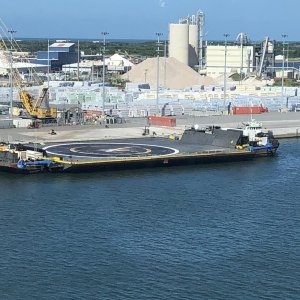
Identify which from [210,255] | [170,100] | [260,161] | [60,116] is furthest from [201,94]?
[210,255]

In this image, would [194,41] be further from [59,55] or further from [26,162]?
[26,162]

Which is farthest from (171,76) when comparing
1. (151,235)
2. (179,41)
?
(151,235)

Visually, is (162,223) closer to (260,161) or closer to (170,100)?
(260,161)

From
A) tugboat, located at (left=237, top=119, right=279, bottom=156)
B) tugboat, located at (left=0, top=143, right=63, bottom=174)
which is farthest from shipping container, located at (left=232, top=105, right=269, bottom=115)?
tugboat, located at (left=0, top=143, right=63, bottom=174)

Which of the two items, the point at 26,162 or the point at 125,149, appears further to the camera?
the point at 125,149

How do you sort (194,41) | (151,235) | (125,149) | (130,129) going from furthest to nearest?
(194,41), (130,129), (125,149), (151,235)

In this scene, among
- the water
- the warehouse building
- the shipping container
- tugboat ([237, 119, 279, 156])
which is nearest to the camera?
the water

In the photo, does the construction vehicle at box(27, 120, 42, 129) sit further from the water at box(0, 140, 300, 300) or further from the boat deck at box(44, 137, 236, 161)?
the water at box(0, 140, 300, 300)
